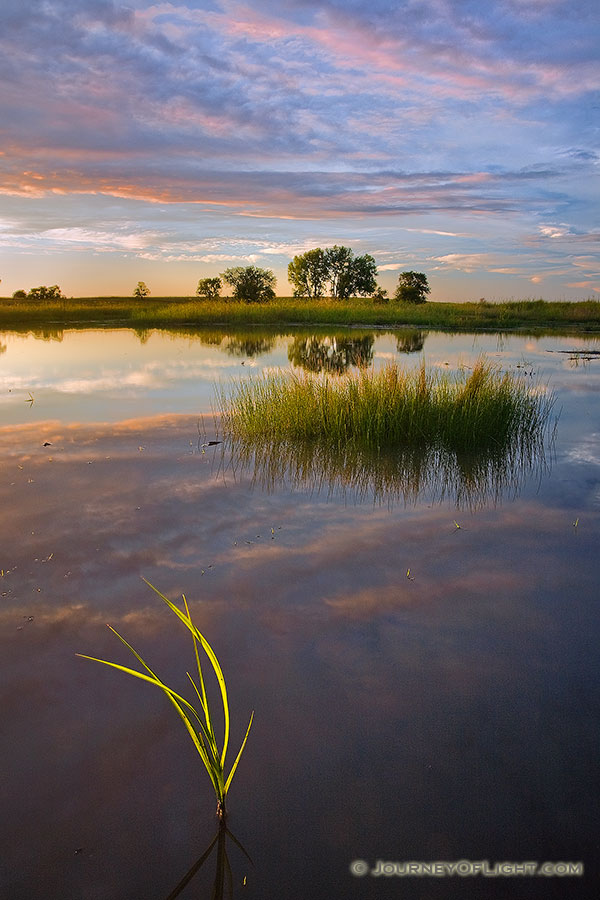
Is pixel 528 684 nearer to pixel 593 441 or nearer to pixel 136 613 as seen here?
pixel 136 613

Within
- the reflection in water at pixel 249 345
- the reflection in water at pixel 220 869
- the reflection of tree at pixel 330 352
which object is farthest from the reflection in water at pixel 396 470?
the reflection in water at pixel 249 345

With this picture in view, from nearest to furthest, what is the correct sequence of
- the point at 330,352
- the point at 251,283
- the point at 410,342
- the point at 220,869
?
the point at 220,869, the point at 330,352, the point at 410,342, the point at 251,283

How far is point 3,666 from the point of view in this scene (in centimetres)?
358

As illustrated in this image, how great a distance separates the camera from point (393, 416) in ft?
29.5

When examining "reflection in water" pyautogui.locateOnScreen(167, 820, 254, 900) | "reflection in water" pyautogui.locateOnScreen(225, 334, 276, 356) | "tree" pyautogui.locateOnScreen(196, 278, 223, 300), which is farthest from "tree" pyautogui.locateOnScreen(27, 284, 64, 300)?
"reflection in water" pyautogui.locateOnScreen(167, 820, 254, 900)

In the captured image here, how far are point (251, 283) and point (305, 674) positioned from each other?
60.7 m

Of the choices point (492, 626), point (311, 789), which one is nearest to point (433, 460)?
point (492, 626)

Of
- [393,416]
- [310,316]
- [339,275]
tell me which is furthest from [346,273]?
[393,416]

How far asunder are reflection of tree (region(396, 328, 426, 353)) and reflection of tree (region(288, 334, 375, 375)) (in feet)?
4.22

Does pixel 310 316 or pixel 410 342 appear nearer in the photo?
pixel 410 342

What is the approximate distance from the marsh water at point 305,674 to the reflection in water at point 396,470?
0.22 ft

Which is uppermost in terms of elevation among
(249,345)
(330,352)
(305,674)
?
(249,345)

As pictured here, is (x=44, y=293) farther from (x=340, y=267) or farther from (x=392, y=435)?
(x=392, y=435)

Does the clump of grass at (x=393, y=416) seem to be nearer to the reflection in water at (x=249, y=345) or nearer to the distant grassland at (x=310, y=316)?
the reflection in water at (x=249, y=345)
